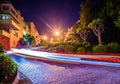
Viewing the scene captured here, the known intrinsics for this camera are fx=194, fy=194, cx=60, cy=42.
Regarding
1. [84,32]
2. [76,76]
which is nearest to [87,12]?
[84,32]

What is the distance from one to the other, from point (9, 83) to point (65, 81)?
2.97 m

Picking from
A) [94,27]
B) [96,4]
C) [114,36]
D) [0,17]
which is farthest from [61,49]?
[0,17]

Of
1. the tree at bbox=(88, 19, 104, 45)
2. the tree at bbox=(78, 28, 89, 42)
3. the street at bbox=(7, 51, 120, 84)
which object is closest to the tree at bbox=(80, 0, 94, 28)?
the tree at bbox=(78, 28, 89, 42)

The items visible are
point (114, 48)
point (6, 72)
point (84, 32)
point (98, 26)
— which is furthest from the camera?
point (84, 32)

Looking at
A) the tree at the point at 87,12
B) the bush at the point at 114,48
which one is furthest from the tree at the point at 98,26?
the tree at the point at 87,12

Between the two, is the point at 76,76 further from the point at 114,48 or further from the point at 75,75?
the point at 114,48

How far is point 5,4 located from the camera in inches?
1876

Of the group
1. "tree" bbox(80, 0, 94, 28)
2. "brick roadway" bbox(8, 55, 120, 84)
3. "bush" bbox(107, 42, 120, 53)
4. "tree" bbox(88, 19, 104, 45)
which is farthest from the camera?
"tree" bbox(80, 0, 94, 28)


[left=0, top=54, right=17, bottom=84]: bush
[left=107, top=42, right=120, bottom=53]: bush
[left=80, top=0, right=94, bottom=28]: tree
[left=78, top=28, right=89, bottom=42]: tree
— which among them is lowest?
[left=0, top=54, right=17, bottom=84]: bush

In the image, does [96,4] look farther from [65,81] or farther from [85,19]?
[65,81]

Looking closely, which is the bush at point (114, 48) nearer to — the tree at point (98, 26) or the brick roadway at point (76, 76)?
the tree at point (98, 26)

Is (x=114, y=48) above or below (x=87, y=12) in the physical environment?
below

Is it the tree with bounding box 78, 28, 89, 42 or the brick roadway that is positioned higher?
the tree with bounding box 78, 28, 89, 42

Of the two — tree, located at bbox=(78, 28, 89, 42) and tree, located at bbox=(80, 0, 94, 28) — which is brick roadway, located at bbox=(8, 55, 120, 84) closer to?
tree, located at bbox=(78, 28, 89, 42)
